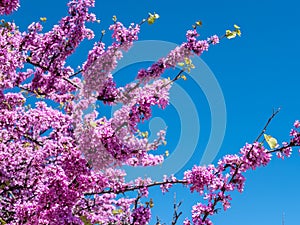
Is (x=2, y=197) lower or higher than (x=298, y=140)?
higher

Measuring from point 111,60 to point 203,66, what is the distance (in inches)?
77.2

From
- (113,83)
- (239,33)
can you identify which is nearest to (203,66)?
(239,33)

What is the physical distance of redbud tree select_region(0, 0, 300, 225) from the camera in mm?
6445

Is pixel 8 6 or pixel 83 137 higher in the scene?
pixel 8 6

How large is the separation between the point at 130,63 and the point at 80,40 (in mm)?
1130

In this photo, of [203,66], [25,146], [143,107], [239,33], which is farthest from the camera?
[25,146]

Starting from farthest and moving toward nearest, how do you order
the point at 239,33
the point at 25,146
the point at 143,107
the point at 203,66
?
the point at 25,146, the point at 203,66, the point at 239,33, the point at 143,107

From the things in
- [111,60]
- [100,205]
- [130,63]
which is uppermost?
[130,63]

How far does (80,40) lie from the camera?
357 inches

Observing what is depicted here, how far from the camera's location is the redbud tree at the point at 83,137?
6445 millimetres

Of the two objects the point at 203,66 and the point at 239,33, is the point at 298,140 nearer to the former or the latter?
the point at 239,33

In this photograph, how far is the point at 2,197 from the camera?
9.31 m

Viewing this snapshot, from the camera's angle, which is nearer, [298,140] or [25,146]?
[298,140]

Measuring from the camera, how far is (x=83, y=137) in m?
6.61
